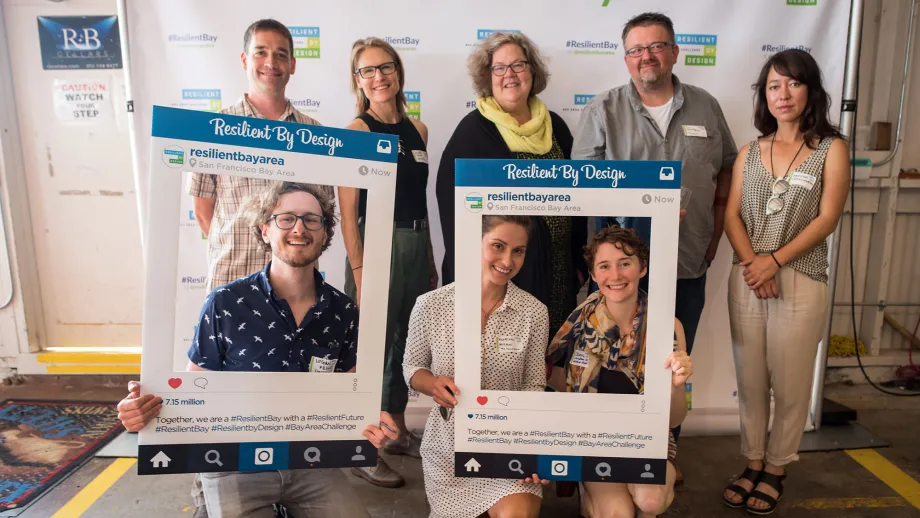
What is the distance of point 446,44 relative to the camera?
110 inches

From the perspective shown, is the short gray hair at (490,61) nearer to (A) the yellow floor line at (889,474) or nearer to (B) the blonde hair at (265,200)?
(B) the blonde hair at (265,200)

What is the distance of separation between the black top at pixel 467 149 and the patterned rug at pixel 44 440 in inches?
81.8

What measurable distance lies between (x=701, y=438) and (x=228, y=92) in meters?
3.08

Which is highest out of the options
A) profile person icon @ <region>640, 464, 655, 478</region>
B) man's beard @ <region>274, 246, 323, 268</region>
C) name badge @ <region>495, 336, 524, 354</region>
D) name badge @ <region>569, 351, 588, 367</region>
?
man's beard @ <region>274, 246, 323, 268</region>

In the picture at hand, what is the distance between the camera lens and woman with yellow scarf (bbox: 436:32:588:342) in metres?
2.13

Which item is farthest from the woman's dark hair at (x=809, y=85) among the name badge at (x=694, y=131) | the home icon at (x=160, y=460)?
the home icon at (x=160, y=460)

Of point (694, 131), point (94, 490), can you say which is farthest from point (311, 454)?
point (694, 131)

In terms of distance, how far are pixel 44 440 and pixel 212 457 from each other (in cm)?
222

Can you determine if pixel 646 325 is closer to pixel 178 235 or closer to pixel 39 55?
pixel 178 235

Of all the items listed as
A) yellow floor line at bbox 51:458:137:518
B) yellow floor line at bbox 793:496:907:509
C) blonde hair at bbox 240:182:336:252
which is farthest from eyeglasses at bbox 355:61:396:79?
yellow floor line at bbox 793:496:907:509

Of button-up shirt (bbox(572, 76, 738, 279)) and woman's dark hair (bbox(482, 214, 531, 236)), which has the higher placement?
button-up shirt (bbox(572, 76, 738, 279))

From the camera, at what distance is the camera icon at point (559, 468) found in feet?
4.81

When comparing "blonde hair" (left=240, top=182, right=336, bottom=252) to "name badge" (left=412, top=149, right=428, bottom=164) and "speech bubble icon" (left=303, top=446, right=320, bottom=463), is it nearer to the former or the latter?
"speech bubble icon" (left=303, top=446, right=320, bottom=463)

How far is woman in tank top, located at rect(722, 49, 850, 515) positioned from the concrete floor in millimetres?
183
